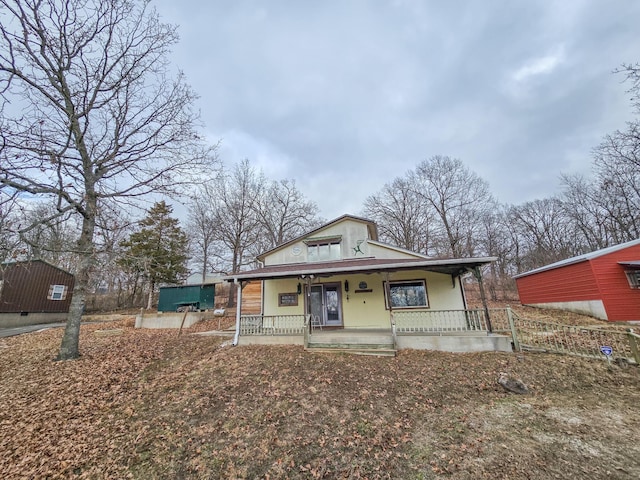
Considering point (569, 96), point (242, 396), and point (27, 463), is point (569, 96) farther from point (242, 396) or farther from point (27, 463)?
point (27, 463)

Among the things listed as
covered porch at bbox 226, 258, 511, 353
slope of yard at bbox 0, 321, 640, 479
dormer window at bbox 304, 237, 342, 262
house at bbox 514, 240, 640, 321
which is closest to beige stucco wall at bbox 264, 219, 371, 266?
dormer window at bbox 304, 237, 342, 262

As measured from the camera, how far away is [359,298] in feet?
38.0

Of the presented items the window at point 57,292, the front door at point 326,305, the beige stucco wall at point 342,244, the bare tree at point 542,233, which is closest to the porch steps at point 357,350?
the front door at point 326,305

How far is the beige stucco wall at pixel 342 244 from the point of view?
1327cm

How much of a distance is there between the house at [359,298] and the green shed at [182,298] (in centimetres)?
688

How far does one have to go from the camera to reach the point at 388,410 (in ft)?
17.5

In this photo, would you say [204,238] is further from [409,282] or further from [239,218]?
[409,282]

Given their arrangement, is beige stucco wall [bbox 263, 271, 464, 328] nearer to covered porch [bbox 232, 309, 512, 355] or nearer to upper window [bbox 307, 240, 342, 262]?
covered porch [bbox 232, 309, 512, 355]

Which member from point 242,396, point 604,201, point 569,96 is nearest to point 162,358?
point 242,396

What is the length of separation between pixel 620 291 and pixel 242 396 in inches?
717

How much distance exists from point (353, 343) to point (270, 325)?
179 inches

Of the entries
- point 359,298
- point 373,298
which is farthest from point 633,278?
point 359,298

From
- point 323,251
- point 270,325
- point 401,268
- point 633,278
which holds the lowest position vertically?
point 270,325

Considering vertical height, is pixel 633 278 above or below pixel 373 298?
above
